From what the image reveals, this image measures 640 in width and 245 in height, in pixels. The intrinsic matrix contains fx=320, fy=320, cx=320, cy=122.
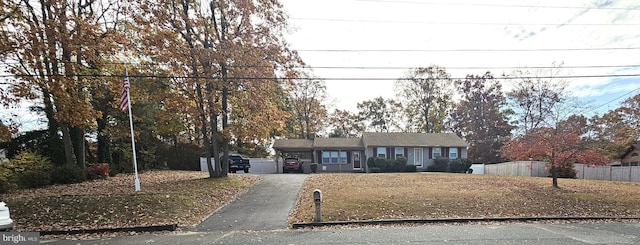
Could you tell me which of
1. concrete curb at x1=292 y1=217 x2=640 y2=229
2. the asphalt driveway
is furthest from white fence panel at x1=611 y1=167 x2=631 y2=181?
the asphalt driveway

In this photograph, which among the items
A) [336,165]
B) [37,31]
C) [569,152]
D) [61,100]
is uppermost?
[37,31]

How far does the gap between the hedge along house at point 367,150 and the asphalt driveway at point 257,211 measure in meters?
14.2

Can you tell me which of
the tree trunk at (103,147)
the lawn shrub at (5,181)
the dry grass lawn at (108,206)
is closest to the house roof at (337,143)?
the tree trunk at (103,147)

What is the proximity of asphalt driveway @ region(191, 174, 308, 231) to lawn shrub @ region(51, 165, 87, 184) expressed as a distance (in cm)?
810

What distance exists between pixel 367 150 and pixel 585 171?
16.7m

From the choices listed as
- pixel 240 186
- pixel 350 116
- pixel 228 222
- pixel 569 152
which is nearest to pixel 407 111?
pixel 350 116

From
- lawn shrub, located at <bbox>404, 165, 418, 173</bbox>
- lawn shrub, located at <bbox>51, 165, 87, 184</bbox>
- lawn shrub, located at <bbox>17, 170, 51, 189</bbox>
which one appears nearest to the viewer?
lawn shrub, located at <bbox>17, 170, 51, 189</bbox>

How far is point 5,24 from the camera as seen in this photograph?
39.9 feet

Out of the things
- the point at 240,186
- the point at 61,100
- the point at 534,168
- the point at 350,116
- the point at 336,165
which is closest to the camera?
the point at 61,100

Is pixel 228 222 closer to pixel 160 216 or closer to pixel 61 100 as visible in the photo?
pixel 160 216

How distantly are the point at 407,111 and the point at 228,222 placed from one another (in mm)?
39153

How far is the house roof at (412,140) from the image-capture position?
29780 millimetres

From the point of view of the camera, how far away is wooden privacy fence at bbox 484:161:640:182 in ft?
68.9

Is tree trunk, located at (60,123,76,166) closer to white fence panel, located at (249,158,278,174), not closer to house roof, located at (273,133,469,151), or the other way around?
white fence panel, located at (249,158,278,174)
